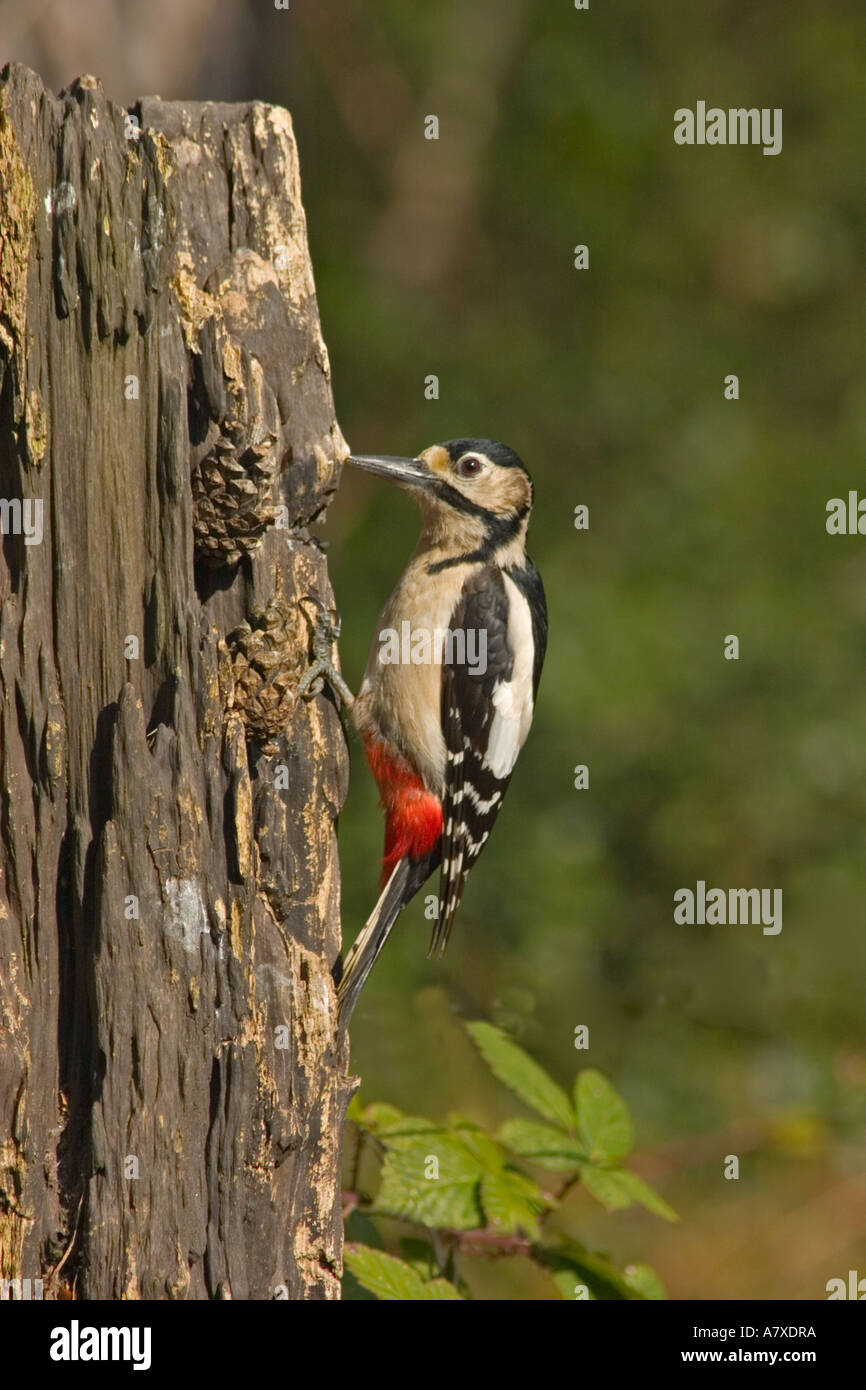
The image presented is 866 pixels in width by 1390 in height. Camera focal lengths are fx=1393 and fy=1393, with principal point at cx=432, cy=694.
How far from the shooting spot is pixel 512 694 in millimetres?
4438

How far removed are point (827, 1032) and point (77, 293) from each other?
5222 millimetres

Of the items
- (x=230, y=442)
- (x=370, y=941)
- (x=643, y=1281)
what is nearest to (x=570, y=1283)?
(x=643, y=1281)

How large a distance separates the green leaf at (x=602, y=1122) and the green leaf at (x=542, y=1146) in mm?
36

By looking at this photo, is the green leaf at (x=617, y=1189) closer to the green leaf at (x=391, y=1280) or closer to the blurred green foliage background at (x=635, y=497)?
the green leaf at (x=391, y=1280)

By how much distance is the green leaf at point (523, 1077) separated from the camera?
319 centimetres

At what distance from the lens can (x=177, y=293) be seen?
285 cm

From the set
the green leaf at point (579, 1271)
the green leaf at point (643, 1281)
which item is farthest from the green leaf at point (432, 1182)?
the green leaf at point (643, 1281)

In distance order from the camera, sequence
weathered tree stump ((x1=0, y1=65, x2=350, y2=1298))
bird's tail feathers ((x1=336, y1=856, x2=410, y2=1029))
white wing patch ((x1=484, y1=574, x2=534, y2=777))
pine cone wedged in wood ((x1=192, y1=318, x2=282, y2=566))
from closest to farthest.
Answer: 1. weathered tree stump ((x1=0, y1=65, x2=350, y2=1298))
2. pine cone wedged in wood ((x1=192, y1=318, x2=282, y2=566))
3. bird's tail feathers ((x1=336, y1=856, x2=410, y2=1029))
4. white wing patch ((x1=484, y1=574, x2=534, y2=777))

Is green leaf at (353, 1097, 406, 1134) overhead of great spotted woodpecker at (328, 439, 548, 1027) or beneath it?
beneath

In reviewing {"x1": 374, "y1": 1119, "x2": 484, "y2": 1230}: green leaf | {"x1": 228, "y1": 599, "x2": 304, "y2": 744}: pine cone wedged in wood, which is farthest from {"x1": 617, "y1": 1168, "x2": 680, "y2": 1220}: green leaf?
{"x1": 228, "y1": 599, "x2": 304, "y2": 744}: pine cone wedged in wood

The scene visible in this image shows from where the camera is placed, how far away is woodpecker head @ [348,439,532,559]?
438 cm

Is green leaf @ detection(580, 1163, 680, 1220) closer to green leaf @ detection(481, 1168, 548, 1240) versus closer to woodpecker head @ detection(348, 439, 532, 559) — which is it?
green leaf @ detection(481, 1168, 548, 1240)

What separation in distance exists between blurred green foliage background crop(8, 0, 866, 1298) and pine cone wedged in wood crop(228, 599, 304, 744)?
1398 mm

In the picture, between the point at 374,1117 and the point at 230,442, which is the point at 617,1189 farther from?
the point at 230,442
